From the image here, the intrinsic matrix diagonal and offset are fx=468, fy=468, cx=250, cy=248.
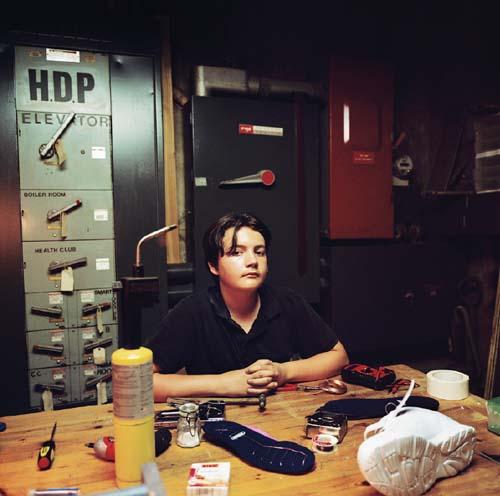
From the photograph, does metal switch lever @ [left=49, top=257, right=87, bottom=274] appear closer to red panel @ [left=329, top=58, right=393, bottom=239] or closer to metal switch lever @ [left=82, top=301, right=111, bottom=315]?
metal switch lever @ [left=82, top=301, right=111, bottom=315]

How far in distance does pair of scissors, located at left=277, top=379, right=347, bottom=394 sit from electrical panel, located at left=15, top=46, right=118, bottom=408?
1.26 meters

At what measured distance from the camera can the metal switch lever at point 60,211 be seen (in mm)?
2229

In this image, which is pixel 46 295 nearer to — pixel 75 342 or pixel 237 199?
pixel 75 342

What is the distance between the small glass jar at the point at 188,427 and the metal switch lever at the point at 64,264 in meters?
1.44

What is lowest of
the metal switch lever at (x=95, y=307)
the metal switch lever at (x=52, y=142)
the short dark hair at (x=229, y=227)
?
the metal switch lever at (x=95, y=307)

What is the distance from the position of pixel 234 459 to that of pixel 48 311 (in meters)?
1.60

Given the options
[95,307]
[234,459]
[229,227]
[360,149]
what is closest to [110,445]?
[234,459]

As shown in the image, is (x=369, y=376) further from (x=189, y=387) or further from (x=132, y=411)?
(x=132, y=411)

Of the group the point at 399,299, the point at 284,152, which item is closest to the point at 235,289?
the point at 284,152

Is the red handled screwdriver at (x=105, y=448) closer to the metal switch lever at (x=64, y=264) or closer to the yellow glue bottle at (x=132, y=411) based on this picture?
the yellow glue bottle at (x=132, y=411)

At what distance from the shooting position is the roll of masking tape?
1283 millimetres

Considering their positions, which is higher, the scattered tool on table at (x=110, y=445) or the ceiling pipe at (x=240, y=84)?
the ceiling pipe at (x=240, y=84)

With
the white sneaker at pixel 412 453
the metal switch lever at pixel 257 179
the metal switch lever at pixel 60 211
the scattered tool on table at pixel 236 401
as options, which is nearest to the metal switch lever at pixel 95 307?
the metal switch lever at pixel 60 211

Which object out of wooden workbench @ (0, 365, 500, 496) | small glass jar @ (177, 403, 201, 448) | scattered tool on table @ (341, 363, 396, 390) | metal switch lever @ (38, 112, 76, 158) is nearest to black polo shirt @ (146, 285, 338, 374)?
scattered tool on table @ (341, 363, 396, 390)
